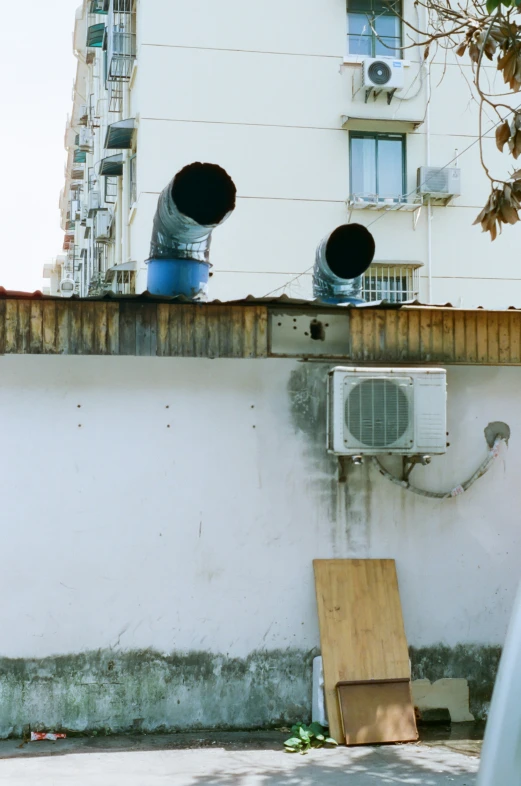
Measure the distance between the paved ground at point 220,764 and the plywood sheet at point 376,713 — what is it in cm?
11

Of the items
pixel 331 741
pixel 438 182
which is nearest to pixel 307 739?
pixel 331 741

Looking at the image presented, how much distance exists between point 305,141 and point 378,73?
1888 mm

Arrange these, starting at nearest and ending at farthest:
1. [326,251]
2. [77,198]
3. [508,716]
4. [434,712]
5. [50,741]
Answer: [508,716] → [50,741] → [434,712] → [326,251] → [77,198]

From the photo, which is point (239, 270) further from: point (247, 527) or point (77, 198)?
point (77, 198)

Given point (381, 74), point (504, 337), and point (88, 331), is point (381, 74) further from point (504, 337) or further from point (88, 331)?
point (88, 331)

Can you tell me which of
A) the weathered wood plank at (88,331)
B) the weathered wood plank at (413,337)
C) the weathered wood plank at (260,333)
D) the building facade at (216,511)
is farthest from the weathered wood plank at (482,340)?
the weathered wood plank at (88,331)

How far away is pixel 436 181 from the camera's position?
55.8 ft

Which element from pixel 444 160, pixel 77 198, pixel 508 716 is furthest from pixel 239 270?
pixel 77 198

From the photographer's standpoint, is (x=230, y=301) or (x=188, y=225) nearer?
(x=230, y=301)

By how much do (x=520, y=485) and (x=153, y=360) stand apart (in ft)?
10.7

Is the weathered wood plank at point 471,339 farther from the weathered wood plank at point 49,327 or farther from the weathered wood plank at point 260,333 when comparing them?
the weathered wood plank at point 49,327

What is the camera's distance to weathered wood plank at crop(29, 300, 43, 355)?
6.93 m

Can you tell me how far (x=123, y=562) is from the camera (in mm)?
6992

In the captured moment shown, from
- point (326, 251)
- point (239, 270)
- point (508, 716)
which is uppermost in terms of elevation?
point (239, 270)
